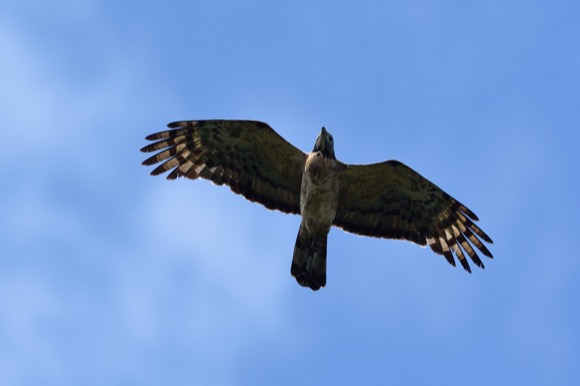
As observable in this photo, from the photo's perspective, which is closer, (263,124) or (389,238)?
(263,124)

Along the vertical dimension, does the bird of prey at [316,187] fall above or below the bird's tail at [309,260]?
above

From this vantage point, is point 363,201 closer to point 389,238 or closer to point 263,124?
point 389,238

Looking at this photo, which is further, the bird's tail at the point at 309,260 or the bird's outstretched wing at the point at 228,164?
the bird's outstretched wing at the point at 228,164

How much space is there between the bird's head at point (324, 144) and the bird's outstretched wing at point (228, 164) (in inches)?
24.5

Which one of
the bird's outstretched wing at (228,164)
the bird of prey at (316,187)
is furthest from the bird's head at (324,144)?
the bird's outstretched wing at (228,164)

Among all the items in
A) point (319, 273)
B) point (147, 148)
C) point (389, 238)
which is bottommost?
point (319, 273)

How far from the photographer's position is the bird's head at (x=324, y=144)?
1362 cm

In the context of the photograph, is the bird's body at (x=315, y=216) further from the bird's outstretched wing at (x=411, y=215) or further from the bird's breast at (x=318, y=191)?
the bird's outstretched wing at (x=411, y=215)

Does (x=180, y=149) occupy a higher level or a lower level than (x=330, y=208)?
higher

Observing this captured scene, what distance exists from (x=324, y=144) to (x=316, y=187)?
661mm

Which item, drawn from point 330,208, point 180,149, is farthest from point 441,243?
point 180,149

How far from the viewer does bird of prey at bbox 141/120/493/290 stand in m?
13.8

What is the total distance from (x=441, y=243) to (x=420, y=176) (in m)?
1.35

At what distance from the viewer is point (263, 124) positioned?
13.7 metres
